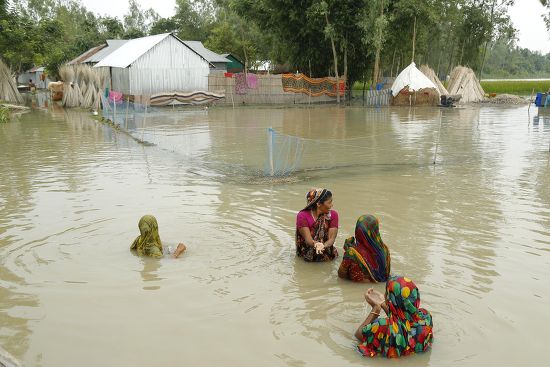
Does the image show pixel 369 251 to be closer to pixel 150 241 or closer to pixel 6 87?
pixel 150 241

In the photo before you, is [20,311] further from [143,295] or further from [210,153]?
[210,153]

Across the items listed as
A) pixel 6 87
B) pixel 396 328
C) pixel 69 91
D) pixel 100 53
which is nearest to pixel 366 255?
pixel 396 328

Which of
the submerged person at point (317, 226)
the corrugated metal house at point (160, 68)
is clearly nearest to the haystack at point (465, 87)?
the corrugated metal house at point (160, 68)

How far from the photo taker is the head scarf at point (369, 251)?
527 centimetres

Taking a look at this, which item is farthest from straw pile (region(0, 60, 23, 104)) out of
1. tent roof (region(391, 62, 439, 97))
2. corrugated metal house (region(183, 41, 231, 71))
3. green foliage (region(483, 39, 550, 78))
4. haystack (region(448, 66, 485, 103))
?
green foliage (region(483, 39, 550, 78))

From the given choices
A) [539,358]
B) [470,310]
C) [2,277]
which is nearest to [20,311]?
[2,277]

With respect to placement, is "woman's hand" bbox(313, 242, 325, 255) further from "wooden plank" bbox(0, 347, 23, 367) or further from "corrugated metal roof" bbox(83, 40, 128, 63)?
"corrugated metal roof" bbox(83, 40, 128, 63)

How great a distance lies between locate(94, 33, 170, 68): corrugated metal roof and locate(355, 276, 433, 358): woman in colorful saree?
28087 mm

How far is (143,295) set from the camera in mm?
5305

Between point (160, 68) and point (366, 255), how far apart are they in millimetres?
28469

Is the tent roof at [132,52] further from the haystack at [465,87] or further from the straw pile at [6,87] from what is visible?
the haystack at [465,87]

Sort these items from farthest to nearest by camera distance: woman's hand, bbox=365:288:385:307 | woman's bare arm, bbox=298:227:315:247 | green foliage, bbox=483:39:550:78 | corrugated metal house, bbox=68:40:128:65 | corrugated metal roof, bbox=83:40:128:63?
green foliage, bbox=483:39:550:78 → corrugated metal house, bbox=68:40:128:65 → corrugated metal roof, bbox=83:40:128:63 → woman's bare arm, bbox=298:227:315:247 → woman's hand, bbox=365:288:385:307

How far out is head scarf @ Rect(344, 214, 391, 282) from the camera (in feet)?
17.3

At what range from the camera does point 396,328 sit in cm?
402
